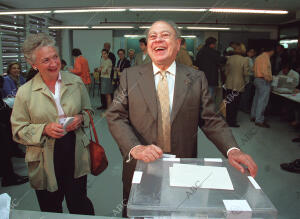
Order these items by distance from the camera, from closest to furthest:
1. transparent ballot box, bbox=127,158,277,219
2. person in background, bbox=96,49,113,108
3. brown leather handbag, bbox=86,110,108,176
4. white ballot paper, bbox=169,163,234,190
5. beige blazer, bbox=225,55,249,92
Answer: transparent ballot box, bbox=127,158,277,219
white ballot paper, bbox=169,163,234,190
brown leather handbag, bbox=86,110,108,176
beige blazer, bbox=225,55,249,92
person in background, bbox=96,49,113,108

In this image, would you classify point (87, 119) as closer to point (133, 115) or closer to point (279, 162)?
point (133, 115)

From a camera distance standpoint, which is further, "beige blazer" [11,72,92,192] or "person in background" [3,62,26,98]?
"person in background" [3,62,26,98]

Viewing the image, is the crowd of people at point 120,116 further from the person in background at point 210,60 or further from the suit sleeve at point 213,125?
the person in background at point 210,60

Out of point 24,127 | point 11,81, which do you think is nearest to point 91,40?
point 11,81

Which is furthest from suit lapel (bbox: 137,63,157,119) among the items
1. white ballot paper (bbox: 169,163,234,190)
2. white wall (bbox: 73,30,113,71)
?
white wall (bbox: 73,30,113,71)

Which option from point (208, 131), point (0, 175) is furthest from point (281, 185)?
point (0, 175)

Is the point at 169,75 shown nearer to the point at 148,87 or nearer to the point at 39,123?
the point at 148,87

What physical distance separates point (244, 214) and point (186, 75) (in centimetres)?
87

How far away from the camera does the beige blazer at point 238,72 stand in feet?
17.5

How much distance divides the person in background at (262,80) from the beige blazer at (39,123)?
4.52 meters

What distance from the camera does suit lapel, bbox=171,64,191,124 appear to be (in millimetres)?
1377

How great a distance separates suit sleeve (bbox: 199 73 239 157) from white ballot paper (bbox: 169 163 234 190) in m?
0.26

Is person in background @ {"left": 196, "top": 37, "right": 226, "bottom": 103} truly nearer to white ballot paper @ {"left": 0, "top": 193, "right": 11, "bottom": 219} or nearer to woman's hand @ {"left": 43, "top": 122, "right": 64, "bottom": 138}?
woman's hand @ {"left": 43, "top": 122, "right": 64, "bottom": 138}

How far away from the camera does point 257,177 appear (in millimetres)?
3104
